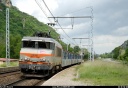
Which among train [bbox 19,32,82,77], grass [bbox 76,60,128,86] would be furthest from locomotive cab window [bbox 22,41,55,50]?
grass [bbox 76,60,128,86]

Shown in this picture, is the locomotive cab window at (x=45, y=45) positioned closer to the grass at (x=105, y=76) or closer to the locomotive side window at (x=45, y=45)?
the locomotive side window at (x=45, y=45)

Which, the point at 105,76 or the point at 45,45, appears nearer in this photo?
the point at 105,76

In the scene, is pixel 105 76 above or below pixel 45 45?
below

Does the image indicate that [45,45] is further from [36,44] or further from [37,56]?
[37,56]

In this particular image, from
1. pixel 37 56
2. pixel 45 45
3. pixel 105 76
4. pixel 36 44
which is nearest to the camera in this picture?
pixel 37 56

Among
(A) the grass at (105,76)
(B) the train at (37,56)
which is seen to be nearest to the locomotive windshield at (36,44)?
(B) the train at (37,56)

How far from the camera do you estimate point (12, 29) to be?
92.9m

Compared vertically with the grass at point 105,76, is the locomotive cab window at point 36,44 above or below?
above

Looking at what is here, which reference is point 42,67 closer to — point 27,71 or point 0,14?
point 27,71

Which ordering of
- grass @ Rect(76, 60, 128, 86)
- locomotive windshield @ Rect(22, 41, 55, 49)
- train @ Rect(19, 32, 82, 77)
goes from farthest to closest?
locomotive windshield @ Rect(22, 41, 55, 49) < train @ Rect(19, 32, 82, 77) < grass @ Rect(76, 60, 128, 86)

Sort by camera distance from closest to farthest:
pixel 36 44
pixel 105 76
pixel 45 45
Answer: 1. pixel 105 76
2. pixel 36 44
3. pixel 45 45

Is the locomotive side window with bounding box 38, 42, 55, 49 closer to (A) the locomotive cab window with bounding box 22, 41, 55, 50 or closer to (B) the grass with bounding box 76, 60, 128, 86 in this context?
(A) the locomotive cab window with bounding box 22, 41, 55, 50

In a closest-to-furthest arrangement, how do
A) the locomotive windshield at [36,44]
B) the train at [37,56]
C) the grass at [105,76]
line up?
the grass at [105,76] → the train at [37,56] → the locomotive windshield at [36,44]

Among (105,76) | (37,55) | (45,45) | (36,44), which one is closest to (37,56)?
(37,55)
